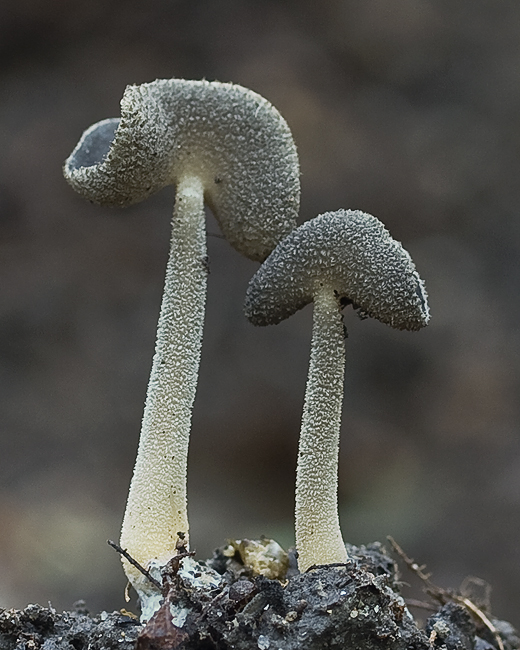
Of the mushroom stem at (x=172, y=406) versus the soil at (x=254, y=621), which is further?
the mushroom stem at (x=172, y=406)

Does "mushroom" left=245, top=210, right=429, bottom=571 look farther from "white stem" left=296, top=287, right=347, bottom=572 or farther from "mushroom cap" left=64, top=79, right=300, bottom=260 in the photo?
"mushroom cap" left=64, top=79, right=300, bottom=260

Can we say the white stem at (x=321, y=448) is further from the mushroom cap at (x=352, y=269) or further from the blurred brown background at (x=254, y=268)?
the blurred brown background at (x=254, y=268)

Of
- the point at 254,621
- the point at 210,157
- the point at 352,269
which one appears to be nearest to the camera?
the point at 254,621

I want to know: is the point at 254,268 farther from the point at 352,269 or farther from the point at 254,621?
the point at 254,621

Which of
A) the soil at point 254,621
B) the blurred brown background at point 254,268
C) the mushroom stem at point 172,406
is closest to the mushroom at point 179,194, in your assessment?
the mushroom stem at point 172,406

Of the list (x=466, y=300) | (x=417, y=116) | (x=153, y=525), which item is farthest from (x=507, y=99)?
(x=153, y=525)

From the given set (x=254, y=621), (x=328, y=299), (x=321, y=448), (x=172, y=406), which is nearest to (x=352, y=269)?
(x=328, y=299)

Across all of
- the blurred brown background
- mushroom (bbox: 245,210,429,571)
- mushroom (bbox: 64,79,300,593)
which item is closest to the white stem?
mushroom (bbox: 245,210,429,571)
